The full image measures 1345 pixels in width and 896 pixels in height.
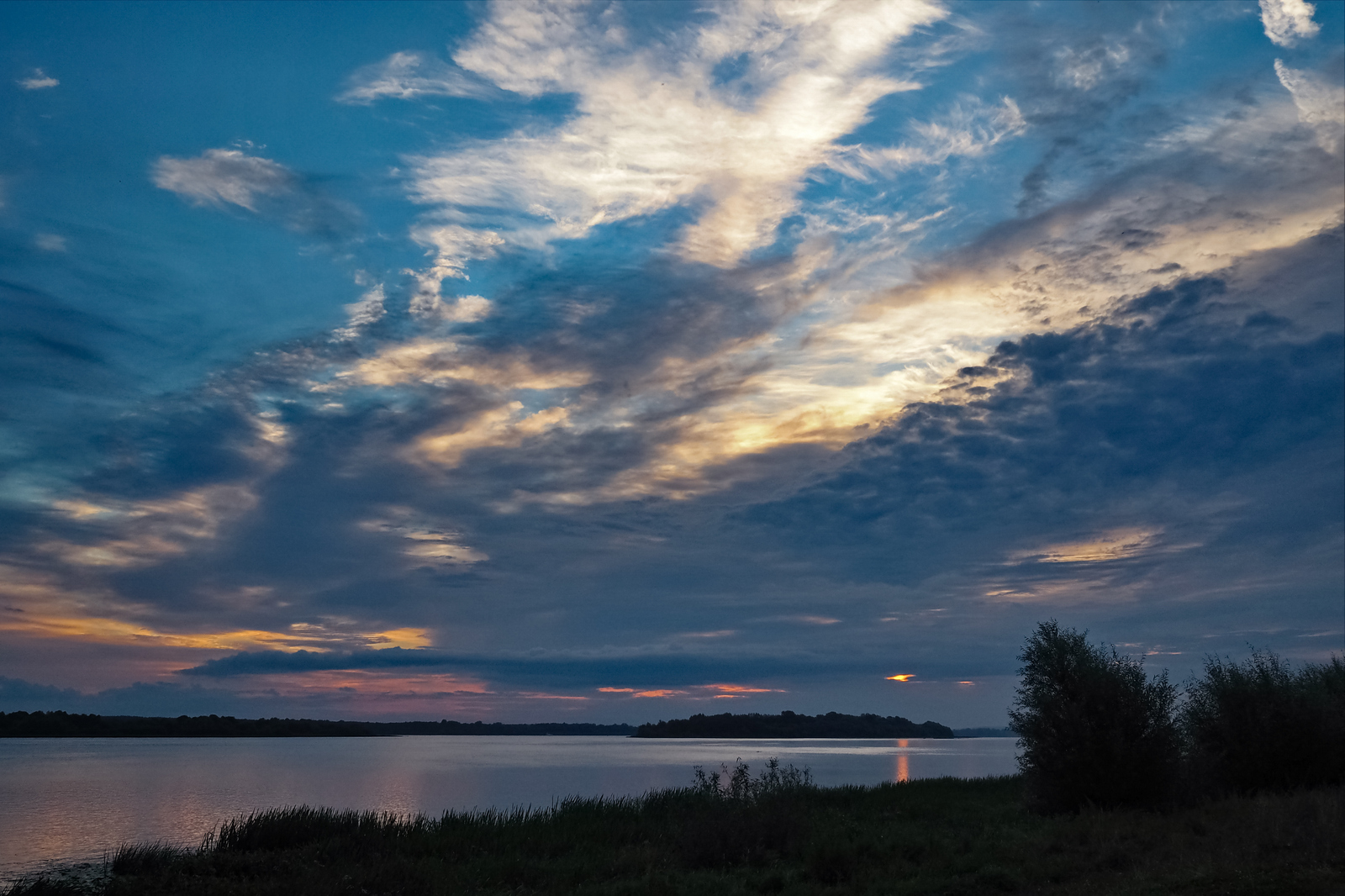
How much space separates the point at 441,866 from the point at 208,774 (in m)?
66.6

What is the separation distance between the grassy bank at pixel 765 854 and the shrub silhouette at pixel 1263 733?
8.18ft

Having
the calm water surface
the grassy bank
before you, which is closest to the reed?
the grassy bank

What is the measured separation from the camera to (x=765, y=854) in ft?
77.8

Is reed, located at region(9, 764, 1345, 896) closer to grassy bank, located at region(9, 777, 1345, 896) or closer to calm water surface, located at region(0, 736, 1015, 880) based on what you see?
grassy bank, located at region(9, 777, 1345, 896)

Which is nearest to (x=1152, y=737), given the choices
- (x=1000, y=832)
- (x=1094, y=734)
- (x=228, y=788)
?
(x=1094, y=734)

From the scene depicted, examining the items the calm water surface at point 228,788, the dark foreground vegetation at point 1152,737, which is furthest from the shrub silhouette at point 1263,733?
the calm water surface at point 228,788

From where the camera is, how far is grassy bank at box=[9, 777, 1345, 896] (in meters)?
17.3

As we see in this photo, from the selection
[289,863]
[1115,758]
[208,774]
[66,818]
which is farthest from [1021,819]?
[208,774]

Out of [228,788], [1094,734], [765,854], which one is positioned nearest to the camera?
[765,854]

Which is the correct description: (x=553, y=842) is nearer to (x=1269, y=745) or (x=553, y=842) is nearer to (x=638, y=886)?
(x=638, y=886)

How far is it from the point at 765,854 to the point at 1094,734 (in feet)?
40.6

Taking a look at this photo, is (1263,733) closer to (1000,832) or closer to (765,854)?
(1000,832)

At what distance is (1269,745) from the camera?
2856cm

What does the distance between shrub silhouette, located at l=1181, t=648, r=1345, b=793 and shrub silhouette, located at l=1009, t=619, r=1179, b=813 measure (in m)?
2.34
